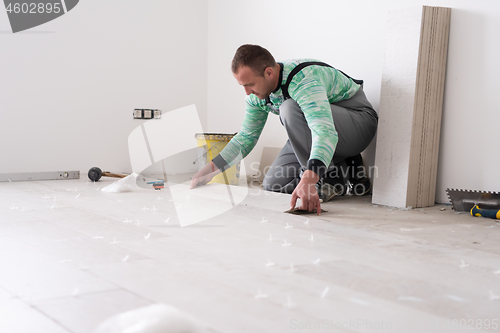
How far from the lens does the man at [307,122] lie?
194cm

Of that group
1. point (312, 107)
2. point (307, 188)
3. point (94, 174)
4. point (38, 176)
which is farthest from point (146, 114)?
point (307, 188)

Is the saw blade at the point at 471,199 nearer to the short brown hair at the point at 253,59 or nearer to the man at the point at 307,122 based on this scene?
the man at the point at 307,122

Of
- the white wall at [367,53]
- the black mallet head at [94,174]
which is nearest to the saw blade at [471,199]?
the white wall at [367,53]

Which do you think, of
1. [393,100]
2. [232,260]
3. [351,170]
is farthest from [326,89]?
[232,260]

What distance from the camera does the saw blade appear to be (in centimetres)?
206

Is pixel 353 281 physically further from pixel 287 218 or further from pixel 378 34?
pixel 378 34

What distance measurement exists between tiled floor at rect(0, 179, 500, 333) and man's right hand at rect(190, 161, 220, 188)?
22.9 inches

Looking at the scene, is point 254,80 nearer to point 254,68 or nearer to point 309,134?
point 254,68

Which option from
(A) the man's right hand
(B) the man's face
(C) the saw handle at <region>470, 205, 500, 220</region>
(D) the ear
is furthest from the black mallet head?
(C) the saw handle at <region>470, 205, 500, 220</region>

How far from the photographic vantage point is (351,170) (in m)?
2.71

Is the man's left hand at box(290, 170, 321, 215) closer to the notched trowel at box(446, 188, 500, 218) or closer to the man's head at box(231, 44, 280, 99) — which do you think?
the man's head at box(231, 44, 280, 99)

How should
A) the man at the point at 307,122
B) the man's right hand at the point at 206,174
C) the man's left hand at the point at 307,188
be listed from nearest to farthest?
the man's left hand at the point at 307,188, the man at the point at 307,122, the man's right hand at the point at 206,174

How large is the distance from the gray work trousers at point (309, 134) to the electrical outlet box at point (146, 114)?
4.72 feet

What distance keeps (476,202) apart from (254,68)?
3.97ft
